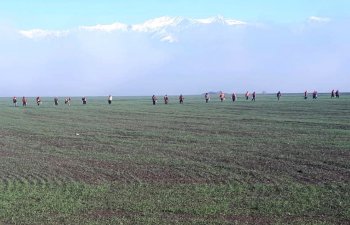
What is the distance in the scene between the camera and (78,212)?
39.4 ft

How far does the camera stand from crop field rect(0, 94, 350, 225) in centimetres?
1169

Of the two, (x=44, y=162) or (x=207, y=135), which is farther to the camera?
(x=207, y=135)

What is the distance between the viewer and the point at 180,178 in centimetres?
1597

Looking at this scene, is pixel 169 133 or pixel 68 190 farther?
pixel 169 133

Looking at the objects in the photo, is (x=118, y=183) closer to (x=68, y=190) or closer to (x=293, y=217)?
(x=68, y=190)

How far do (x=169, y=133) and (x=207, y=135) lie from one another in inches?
102

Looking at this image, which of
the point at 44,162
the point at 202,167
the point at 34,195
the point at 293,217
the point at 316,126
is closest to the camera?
the point at 293,217

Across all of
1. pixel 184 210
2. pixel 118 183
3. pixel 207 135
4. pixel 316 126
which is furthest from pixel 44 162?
pixel 316 126

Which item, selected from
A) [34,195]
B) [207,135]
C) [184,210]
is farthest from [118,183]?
[207,135]

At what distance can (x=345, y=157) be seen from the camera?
18.9 m

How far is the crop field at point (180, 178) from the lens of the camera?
1169 cm

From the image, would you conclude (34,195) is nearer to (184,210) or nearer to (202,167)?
(184,210)

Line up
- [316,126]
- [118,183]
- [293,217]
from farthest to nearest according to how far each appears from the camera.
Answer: [316,126] → [118,183] → [293,217]

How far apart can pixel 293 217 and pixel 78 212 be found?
4.78 meters
